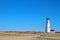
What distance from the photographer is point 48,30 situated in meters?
96.7

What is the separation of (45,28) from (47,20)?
4492 millimetres

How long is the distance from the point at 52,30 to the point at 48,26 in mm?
5971

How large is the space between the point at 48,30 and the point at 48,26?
2137mm

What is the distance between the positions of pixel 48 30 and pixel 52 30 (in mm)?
5823

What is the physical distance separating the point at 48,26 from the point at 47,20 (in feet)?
13.1

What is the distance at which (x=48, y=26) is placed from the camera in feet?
318

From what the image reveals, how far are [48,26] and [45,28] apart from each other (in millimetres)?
3090

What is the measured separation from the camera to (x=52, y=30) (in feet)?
334

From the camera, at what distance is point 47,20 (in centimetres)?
9944

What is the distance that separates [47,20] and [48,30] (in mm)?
5963
